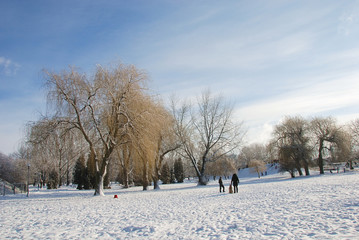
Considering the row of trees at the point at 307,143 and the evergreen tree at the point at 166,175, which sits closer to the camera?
the row of trees at the point at 307,143

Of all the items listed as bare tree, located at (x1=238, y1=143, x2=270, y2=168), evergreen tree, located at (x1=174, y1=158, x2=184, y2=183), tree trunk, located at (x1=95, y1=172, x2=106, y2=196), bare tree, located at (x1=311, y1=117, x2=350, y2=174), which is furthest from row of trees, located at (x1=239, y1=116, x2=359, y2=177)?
bare tree, located at (x1=238, y1=143, x2=270, y2=168)

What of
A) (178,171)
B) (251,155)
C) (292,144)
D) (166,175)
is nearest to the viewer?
(292,144)

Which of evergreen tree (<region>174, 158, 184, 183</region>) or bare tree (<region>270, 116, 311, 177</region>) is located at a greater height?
bare tree (<region>270, 116, 311, 177</region>)

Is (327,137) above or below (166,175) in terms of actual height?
above

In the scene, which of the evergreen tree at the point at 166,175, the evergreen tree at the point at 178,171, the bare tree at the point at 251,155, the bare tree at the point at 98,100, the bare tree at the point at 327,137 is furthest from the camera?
the bare tree at the point at 251,155

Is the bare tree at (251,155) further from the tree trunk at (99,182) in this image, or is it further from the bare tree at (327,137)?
the tree trunk at (99,182)

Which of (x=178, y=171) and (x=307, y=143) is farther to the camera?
(x=178, y=171)

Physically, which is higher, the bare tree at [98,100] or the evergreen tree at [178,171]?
the bare tree at [98,100]

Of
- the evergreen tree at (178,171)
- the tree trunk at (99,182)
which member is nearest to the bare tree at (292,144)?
the evergreen tree at (178,171)

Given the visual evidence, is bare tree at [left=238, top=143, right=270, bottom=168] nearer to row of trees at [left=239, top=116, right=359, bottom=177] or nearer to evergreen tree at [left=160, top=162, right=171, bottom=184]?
evergreen tree at [left=160, top=162, right=171, bottom=184]

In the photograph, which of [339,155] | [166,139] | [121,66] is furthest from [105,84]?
[339,155]

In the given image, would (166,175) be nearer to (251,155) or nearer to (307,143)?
(307,143)

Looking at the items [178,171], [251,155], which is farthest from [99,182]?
[251,155]

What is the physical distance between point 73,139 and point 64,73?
5193 millimetres
